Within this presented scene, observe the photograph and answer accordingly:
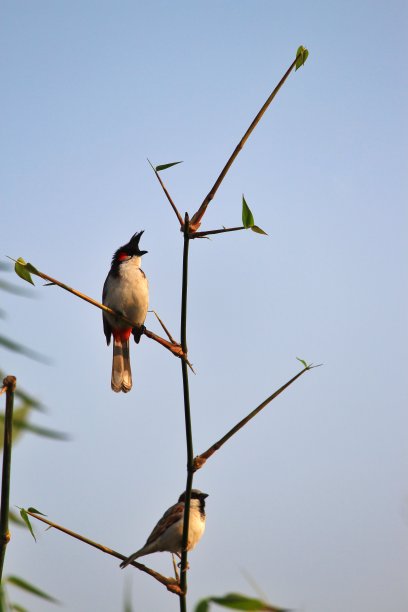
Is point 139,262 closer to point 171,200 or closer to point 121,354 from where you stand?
point 121,354

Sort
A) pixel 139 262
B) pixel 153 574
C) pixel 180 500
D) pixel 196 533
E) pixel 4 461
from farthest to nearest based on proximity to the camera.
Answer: pixel 139 262
pixel 180 500
pixel 196 533
pixel 153 574
pixel 4 461

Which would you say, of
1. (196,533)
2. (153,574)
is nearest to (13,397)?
(153,574)

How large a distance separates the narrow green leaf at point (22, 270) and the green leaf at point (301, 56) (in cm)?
95

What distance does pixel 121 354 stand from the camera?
19.3 feet

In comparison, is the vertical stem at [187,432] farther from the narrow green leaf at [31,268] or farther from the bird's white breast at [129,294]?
the bird's white breast at [129,294]

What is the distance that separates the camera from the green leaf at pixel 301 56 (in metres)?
2.06

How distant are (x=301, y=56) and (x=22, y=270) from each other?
100cm

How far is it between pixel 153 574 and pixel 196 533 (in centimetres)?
381

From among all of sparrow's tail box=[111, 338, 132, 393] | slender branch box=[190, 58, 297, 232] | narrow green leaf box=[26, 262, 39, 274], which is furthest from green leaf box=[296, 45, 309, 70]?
sparrow's tail box=[111, 338, 132, 393]

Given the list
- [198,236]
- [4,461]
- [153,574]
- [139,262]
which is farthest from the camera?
[139,262]

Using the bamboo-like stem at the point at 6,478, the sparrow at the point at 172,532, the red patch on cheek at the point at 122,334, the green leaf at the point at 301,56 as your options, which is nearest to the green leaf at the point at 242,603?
the bamboo-like stem at the point at 6,478

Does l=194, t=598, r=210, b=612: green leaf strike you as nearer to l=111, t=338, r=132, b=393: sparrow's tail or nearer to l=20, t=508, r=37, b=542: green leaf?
l=20, t=508, r=37, b=542: green leaf

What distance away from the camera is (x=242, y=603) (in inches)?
40.4

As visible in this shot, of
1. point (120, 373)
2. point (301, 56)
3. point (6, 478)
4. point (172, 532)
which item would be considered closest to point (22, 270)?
point (6, 478)
